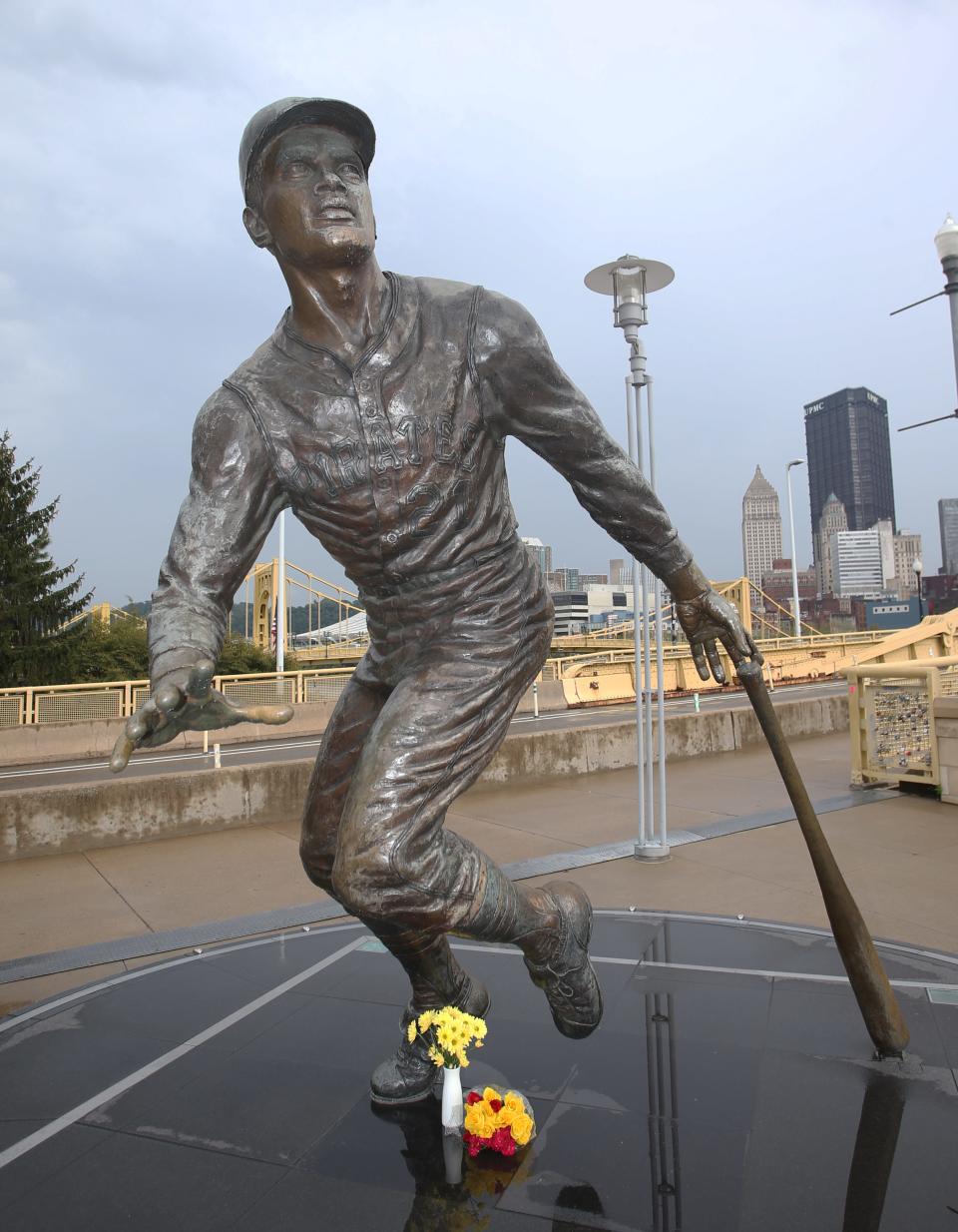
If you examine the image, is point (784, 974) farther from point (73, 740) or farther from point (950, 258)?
point (73, 740)

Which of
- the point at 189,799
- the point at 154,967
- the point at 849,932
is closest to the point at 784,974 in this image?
the point at 849,932

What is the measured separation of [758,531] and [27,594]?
3865 inches

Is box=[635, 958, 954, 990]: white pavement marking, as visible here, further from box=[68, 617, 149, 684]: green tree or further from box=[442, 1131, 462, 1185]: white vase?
box=[68, 617, 149, 684]: green tree

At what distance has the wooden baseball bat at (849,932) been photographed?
8.18 ft

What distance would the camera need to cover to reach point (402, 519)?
2148 mm

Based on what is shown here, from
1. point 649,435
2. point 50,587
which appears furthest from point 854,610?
point 649,435

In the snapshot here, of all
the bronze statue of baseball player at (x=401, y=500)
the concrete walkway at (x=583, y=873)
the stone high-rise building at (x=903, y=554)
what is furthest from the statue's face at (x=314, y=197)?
the stone high-rise building at (x=903, y=554)

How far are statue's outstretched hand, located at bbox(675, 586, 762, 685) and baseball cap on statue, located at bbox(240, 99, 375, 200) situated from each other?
4.83 feet

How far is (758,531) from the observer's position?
365 feet

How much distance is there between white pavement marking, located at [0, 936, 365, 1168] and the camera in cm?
221

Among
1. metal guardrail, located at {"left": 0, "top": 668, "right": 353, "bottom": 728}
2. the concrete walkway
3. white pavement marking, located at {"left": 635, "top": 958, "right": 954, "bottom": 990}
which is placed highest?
metal guardrail, located at {"left": 0, "top": 668, "right": 353, "bottom": 728}

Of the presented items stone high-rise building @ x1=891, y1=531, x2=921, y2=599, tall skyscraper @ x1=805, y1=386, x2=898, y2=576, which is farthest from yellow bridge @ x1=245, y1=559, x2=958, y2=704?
tall skyscraper @ x1=805, y1=386, x2=898, y2=576

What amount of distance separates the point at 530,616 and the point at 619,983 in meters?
1.53

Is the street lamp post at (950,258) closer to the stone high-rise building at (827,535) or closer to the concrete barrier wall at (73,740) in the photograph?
the concrete barrier wall at (73,740)
